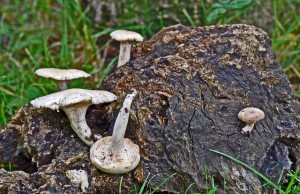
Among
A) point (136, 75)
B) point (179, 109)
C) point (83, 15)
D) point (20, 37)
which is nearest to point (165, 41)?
point (136, 75)

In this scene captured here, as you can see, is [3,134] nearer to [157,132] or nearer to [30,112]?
[30,112]

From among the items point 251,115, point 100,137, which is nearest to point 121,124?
point 100,137

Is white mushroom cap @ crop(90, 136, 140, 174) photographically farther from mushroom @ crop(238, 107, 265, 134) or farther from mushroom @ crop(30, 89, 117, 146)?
mushroom @ crop(238, 107, 265, 134)

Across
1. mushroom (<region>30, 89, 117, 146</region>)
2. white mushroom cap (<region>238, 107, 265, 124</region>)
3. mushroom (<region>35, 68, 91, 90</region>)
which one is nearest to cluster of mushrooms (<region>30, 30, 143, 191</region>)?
mushroom (<region>30, 89, 117, 146</region>)

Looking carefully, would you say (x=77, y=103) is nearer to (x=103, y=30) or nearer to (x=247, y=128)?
(x=247, y=128)

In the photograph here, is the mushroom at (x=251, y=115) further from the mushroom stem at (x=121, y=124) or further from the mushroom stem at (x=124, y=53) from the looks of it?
the mushroom stem at (x=124, y=53)

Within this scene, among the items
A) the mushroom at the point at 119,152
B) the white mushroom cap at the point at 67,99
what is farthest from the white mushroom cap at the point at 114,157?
the white mushroom cap at the point at 67,99
